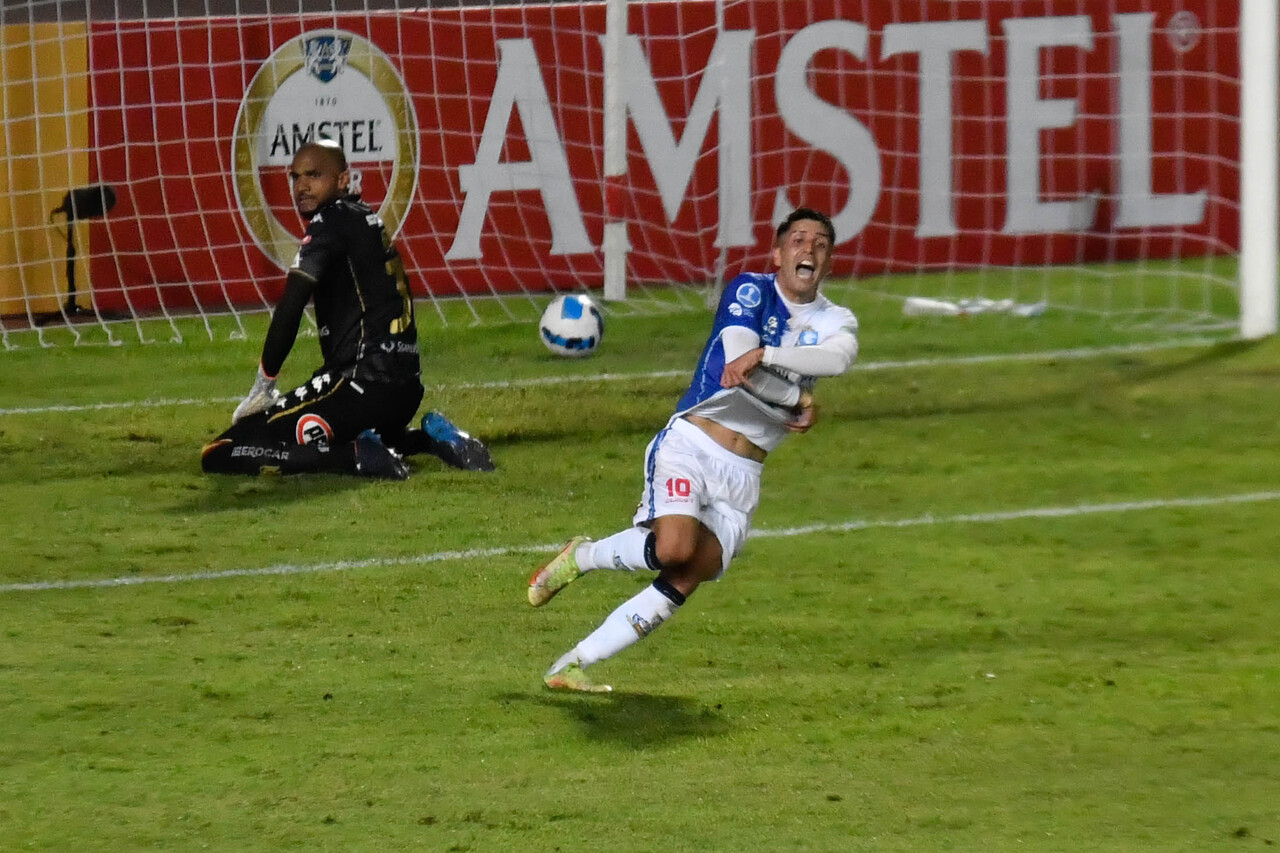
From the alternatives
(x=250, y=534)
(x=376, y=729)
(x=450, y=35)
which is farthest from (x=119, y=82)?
(x=376, y=729)

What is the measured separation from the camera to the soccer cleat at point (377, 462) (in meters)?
7.81

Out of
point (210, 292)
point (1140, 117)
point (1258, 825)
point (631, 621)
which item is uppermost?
point (1140, 117)

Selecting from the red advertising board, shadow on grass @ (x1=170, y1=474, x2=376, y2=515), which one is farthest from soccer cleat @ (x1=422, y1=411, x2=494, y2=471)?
the red advertising board

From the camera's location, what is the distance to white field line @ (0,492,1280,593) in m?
6.45

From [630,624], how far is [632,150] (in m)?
7.64

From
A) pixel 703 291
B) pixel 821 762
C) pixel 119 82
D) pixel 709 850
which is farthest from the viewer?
pixel 703 291

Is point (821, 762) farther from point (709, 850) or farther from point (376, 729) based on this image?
point (376, 729)

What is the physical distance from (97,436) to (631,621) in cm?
431

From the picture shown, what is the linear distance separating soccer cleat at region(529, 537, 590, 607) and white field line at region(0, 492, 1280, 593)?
1.25 metres

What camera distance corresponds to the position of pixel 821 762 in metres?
4.77

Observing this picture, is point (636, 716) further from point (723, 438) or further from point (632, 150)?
point (632, 150)

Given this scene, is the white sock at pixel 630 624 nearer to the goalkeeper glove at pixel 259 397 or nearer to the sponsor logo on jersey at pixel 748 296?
the sponsor logo on jersey at pixel 748 296

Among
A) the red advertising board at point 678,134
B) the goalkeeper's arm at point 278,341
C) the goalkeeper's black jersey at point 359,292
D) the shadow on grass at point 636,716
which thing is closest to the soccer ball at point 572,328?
the red advertising board at point 678,134

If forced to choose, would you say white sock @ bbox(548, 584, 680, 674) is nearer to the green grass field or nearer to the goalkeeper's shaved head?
the green grass field
